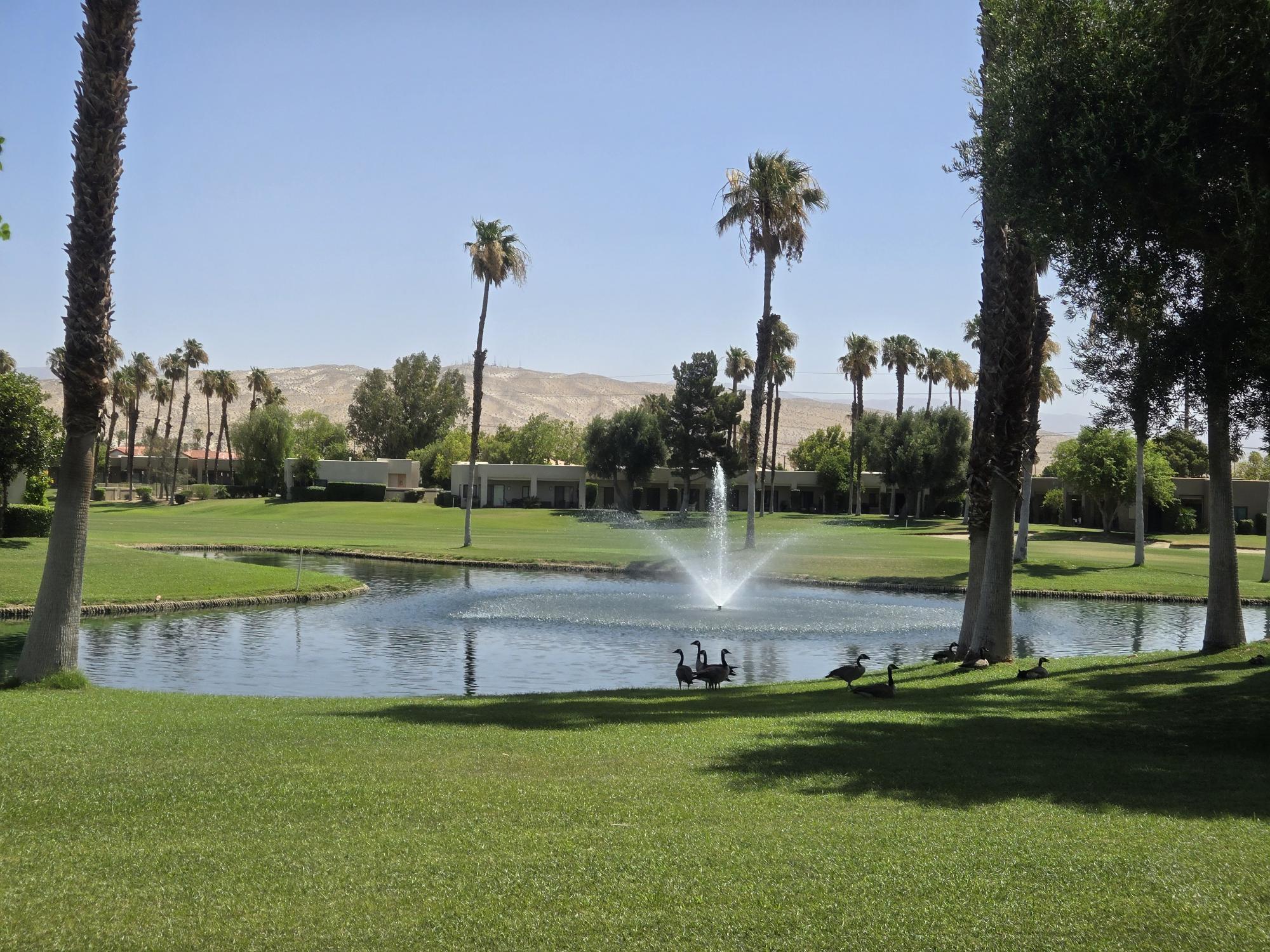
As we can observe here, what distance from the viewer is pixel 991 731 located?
1189cm

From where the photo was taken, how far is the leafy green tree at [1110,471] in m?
70.8

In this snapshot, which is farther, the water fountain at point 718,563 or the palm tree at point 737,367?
the palm tree at point 737,367

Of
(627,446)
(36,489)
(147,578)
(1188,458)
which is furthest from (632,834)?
(1188,458)

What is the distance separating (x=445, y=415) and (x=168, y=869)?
14572 cm

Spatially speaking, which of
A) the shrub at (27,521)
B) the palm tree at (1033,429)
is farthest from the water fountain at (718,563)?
the shrub at (27,521)

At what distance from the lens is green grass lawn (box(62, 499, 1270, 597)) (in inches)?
1746

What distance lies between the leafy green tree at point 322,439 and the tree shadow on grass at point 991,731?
117 meters

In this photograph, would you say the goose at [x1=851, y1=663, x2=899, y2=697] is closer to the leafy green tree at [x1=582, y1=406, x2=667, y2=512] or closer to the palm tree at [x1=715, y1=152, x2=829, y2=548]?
the palm tree at [x1=715, y1=152, x2=829, y2=548]

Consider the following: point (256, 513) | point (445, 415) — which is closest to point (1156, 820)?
point (256, 513)

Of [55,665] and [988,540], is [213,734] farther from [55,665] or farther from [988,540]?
[988,540]

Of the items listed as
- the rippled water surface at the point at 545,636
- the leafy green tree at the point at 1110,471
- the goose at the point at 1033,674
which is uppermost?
the leafy green tree at the point at 1110,471

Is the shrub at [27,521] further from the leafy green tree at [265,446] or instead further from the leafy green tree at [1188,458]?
the leafy green tree at [1188,458]

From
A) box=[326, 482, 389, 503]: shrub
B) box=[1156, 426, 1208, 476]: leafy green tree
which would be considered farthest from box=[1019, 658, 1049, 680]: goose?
box=[326, 482, 389, 503]: shrub

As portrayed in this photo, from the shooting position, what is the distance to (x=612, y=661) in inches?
887
